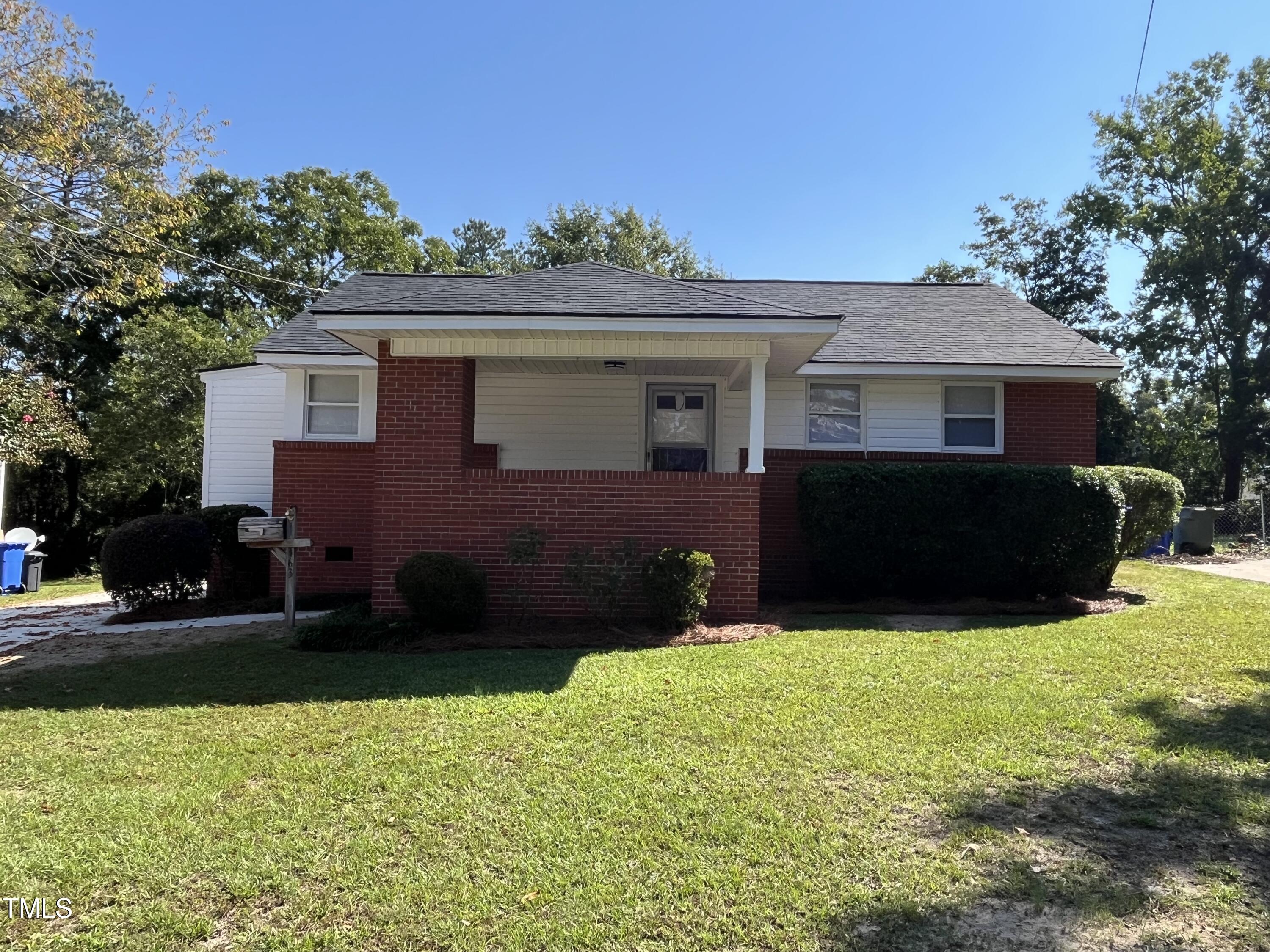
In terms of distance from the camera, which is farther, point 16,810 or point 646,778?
point 646,778

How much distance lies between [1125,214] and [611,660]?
3115cm

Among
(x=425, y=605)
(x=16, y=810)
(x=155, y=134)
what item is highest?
(x=155, y=134)

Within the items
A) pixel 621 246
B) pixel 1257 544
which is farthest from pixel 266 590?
pixel 621 246

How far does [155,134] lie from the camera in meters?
11.5

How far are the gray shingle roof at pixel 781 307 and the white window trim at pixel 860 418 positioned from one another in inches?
17.4

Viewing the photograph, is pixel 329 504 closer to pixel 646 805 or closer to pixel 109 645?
pixel 109 645

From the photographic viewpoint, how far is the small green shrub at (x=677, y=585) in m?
7.51

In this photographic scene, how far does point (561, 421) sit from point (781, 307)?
14.6 feet

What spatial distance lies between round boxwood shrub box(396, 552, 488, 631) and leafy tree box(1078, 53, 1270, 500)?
29.4 metres

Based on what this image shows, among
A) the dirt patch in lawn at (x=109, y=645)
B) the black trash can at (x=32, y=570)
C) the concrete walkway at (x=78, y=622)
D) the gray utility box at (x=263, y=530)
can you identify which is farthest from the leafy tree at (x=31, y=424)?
the gray utility box at (x=263, y=530)

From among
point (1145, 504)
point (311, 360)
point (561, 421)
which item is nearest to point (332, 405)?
point (311, 360)

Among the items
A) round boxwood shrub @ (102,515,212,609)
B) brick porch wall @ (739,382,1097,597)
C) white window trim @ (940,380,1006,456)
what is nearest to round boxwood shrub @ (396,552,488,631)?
round boxwood shrub @ (102,515,212,609)

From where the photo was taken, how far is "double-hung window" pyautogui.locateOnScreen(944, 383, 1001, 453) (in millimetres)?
11148

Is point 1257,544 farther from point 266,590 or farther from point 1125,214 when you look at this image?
point 266,590
